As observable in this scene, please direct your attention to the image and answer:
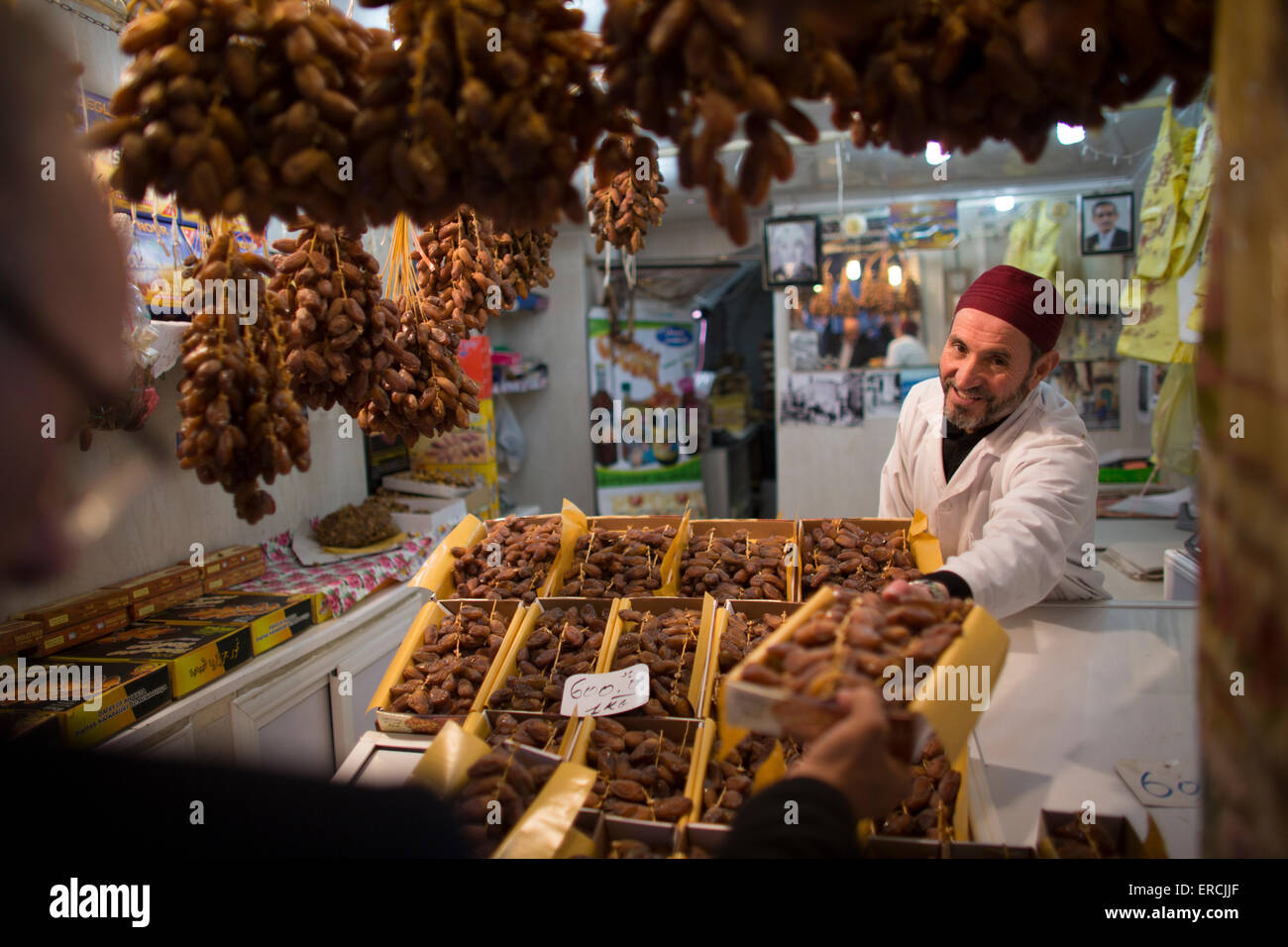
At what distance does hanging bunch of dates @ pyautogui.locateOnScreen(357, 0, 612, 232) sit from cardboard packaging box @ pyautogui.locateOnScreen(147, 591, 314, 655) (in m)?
2.35

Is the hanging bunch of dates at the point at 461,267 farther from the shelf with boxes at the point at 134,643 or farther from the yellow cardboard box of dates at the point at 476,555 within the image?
the shelf with boxes at the point at 134,643

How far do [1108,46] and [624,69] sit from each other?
2.08 feet

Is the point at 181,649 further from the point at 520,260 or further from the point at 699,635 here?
the point at 699,635

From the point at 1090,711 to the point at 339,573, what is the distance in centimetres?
323

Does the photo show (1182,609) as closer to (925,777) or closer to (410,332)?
(925,777)

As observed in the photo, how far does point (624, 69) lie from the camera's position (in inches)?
39.3

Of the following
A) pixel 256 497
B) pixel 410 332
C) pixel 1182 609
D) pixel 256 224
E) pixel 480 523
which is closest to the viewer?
pixel 256 224

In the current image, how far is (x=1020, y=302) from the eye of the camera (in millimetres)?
2328

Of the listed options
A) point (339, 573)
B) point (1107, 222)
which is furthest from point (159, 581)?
point (1107, 222)

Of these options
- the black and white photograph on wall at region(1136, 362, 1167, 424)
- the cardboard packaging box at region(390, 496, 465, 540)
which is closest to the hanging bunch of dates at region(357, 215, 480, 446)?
the cardboard packaging box at region(390, 496, 465, 540)

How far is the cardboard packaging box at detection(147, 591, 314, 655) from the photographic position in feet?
9.44

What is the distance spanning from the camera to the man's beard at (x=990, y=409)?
2.43 meters
